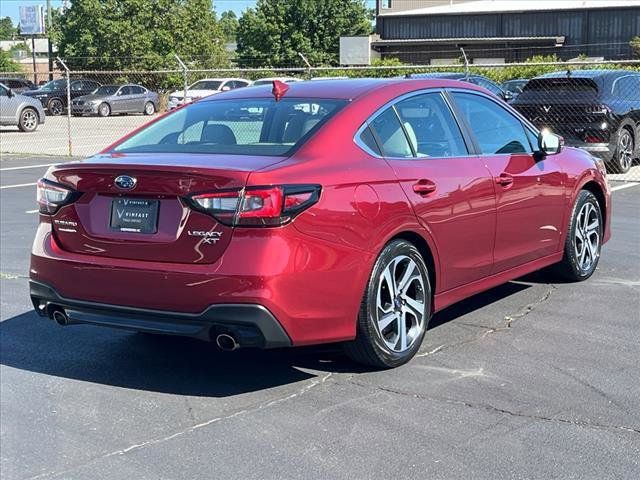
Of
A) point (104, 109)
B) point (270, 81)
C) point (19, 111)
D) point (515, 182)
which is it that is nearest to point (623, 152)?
point (270, 81)

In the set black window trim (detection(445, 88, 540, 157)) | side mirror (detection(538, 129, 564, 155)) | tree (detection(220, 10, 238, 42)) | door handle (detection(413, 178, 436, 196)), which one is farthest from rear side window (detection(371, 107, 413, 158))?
tree (detection(220, 10, 238, 42))

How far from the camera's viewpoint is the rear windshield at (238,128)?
192 inches

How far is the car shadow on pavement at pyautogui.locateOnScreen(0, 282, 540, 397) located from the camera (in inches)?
195

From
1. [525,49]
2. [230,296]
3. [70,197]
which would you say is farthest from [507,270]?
[525,49]

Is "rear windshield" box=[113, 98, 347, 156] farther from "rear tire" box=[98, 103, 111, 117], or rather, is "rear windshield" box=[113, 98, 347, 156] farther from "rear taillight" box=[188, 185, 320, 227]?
"rear tire" box=[98, 103, 111, 117]

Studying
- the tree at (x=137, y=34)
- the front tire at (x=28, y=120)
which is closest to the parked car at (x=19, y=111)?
the front tire at (x=28, y=120)

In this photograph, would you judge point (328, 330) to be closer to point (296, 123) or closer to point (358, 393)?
point (358, 393)

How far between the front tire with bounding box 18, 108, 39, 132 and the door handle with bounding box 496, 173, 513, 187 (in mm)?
24679

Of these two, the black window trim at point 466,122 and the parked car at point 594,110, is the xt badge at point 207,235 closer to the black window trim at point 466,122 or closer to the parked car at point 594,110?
the black window trim at point 466,122

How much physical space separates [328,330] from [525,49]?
152 feet

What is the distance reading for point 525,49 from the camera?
48.1m

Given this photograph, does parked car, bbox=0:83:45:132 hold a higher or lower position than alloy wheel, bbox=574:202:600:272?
higher

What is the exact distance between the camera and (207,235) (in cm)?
432

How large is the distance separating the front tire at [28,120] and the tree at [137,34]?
18375 millimetres
